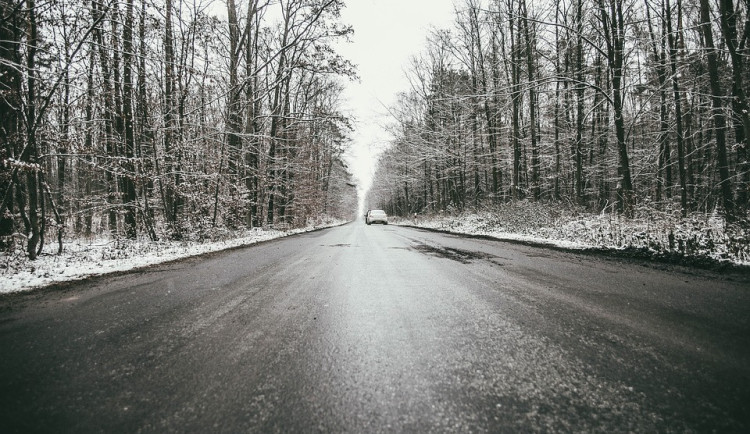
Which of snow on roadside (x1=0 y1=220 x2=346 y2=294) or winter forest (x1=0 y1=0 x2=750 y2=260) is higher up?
winter forest (x1=0 y1=0 x2=750 y2=260)

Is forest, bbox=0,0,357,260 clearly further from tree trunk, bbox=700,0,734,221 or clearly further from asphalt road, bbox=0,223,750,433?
tree trunk, bbox=700,0,734,221

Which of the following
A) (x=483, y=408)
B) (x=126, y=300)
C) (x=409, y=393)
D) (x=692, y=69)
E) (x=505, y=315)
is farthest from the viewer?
(x=692, y=69)

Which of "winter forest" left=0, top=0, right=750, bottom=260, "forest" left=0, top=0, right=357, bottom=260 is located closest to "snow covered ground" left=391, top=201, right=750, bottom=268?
"winter forest" left=0, top=0, right=750, bottom=260

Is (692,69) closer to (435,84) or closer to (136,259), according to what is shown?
(435,84)

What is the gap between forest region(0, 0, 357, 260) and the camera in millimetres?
5543

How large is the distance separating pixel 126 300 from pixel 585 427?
390 centimetres

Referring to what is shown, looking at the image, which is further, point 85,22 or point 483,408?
point 85,22

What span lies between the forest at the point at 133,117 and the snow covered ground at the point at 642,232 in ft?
27.9

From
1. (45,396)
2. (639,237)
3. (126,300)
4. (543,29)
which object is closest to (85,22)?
(126,300)

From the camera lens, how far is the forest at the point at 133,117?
5.54 m

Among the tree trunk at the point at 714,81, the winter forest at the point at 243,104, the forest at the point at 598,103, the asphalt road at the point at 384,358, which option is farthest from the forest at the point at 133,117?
the tree trunk at the point at 714,81

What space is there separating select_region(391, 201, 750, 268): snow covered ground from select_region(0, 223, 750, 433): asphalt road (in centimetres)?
140

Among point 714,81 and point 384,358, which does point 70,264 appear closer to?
point 384,358

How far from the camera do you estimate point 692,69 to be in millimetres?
13625
